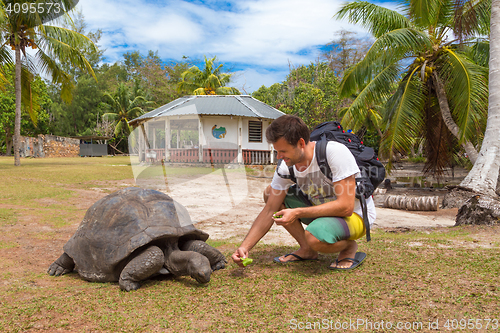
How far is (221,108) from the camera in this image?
21812 mm

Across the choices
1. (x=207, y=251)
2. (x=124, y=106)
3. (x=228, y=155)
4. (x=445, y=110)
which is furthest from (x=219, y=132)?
(x=124, y=106)

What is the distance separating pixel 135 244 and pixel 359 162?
2.10 m

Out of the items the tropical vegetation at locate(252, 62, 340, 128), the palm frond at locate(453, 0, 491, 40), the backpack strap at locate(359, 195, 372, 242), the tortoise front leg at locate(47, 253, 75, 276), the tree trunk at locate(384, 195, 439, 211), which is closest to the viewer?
the backpack strap at locate(359, 195, 372, 242)

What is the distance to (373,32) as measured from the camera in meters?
13.5

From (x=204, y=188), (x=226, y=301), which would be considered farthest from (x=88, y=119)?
(x=226, y=301)

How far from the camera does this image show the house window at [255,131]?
2311 cm

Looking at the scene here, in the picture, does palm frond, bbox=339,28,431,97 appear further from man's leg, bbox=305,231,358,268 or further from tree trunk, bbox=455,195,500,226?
man's leg, bbox=305,231,358,268

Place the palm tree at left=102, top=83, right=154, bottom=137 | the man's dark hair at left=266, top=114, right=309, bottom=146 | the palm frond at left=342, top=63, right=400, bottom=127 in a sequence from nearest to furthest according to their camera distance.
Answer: the man's dark hair at left=266, top=114, right=309, bottom=146 < the palm frond at left=342, top=63, right=400, bottom=127 < the palm tree at left=102, top=83, right=154, bottom=137

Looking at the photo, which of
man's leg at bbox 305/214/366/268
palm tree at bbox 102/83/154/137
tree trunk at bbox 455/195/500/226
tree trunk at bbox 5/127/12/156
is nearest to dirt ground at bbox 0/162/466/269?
tree trunk at bbox 455/195/500/226

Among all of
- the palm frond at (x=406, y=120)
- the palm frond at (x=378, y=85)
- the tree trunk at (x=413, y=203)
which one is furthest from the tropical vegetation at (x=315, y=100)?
the tree trunk at (x=413, y=203)

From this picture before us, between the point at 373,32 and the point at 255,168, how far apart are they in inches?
429

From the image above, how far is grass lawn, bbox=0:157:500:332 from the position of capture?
2197mm

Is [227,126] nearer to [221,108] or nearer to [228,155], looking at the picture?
[221,108]

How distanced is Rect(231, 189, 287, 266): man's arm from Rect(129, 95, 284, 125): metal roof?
55.0ft
